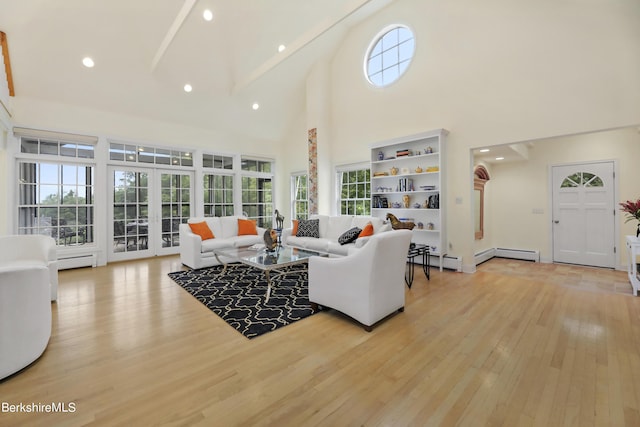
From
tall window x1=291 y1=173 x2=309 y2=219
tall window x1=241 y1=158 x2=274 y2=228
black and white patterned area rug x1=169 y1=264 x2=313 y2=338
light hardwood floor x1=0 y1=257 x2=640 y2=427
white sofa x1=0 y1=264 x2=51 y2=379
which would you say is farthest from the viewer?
tall window x1=291 y1=173 x2=309 y2=219

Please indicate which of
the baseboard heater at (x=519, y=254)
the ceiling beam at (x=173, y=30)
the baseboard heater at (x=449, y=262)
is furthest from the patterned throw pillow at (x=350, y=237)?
the ceiling beam at (x=173, y=30)

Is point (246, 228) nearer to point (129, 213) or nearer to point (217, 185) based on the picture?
point (217, 185)

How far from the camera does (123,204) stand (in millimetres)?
5828

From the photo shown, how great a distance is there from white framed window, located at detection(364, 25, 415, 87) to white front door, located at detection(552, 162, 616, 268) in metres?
3.64

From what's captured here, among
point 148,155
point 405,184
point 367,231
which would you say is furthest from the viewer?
point 148,155

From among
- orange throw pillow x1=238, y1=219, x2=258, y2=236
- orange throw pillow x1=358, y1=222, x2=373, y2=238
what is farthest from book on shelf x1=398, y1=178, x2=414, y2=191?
orange throw pillow x1=238, y1=219, x2=258, y2=236

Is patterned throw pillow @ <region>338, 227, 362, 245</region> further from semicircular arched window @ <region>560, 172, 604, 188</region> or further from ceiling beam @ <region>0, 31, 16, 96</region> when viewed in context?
ceiling beam @ <region>0, 31, 16, 96</region>

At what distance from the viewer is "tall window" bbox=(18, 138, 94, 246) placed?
4902 mm

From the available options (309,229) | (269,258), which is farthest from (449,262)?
(269,258)

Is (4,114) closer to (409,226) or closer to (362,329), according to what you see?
(362,329)

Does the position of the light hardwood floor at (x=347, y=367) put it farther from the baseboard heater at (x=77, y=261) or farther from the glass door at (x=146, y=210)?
the glass door at (x=146, y=210)

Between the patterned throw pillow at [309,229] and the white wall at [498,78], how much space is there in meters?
1.94

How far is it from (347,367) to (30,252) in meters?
4.10

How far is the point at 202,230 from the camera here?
17.1 ft
